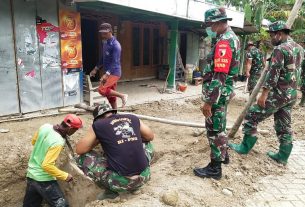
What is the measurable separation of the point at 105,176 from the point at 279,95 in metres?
2.49

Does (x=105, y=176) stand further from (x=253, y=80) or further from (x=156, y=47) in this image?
(x=156, y=47)

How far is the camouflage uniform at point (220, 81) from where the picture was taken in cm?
330

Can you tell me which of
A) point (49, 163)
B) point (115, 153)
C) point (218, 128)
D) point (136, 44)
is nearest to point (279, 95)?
point (218, 128)

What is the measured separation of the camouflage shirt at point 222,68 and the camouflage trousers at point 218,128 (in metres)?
0.15

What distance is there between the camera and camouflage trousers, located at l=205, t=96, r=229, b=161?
358 cm

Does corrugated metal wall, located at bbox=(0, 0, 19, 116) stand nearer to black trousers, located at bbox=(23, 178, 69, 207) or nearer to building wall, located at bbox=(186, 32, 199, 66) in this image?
black trousers, located at bbox=(23, 178, 69, 207)

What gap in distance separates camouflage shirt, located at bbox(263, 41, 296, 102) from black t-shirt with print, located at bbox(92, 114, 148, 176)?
1.84 m

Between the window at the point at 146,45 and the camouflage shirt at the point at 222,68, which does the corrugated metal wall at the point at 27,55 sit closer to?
the camouflage shirt at the point at 222,68

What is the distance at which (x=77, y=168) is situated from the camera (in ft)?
11.9

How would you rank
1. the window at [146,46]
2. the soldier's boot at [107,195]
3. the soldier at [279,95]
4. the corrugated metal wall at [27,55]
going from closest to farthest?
the soldier's boot at [107,195] < the soldier at [279,95] < the corrugated metal wall at [27,55] < the window at [146,46]

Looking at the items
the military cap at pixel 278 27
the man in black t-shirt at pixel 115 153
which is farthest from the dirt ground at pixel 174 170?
the military cap at pixel 278 27

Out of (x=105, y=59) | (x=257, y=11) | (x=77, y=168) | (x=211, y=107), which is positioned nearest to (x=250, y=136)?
(x=211, y=107)

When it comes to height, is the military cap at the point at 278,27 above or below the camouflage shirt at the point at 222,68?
above

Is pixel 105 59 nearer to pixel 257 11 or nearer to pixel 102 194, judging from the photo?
pixel 102 194
